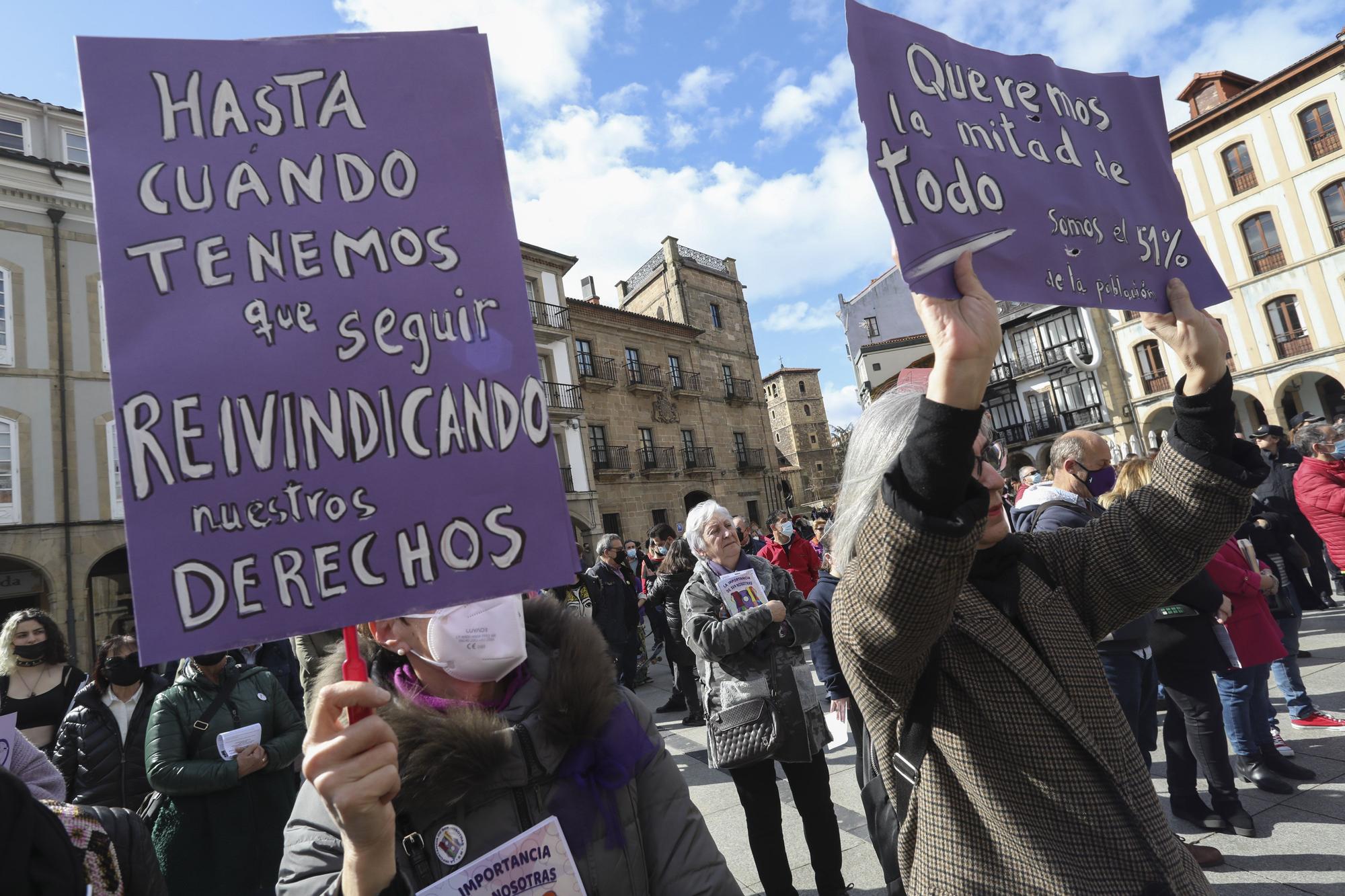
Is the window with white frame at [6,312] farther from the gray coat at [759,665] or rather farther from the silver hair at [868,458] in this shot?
the silver hair at [868,458]

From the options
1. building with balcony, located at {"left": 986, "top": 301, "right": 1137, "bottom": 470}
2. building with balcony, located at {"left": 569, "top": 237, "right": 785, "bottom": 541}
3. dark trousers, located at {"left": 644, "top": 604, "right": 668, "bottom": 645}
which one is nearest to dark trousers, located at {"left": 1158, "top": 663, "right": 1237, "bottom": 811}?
dark trousers, located at {"left": 644, "top": 604, "right": 668, "bottom": 645}

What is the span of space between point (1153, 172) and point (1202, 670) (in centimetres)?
258

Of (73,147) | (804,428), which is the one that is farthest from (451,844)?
(804,428)

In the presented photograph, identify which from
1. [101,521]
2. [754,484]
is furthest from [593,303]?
[101,521]

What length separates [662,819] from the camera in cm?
155

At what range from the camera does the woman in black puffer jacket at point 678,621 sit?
527 cm

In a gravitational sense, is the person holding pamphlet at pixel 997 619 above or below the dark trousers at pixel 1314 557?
above

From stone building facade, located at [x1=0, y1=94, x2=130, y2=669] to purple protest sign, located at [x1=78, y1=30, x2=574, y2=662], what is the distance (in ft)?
53.7

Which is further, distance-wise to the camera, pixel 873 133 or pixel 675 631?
pixel 675 631

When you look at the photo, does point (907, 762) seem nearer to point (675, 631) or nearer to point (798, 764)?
point (798, 764)

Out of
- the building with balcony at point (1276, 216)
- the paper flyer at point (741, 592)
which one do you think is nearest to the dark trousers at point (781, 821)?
the paper flyer at point (741, 592)

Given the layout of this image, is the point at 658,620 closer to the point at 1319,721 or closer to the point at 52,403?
the point at 1319,721

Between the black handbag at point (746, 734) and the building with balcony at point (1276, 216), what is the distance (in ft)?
80.5

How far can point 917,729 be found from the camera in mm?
1473
